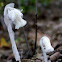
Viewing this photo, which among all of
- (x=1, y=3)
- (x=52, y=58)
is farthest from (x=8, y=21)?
(x=1, y=3)

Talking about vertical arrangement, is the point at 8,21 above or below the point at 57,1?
above

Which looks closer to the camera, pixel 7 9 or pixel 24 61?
pixel 7 9

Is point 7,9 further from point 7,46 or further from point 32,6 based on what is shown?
point 32,6

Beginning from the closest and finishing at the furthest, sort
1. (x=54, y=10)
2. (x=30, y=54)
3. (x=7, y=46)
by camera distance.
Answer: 1. (x=30, y=54)
2. (x=7, y=46)
3. (x=54, y=10)

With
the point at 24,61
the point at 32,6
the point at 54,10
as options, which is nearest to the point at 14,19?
the point at 24,61

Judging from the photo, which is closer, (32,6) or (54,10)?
(32,6)

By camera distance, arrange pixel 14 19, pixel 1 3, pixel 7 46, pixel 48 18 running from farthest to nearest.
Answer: pixel 48 18
pixel 7 46
pixel 1 3
pixel 14 19

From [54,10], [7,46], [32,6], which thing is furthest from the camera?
[54,10]

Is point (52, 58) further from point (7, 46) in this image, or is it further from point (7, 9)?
point (7, 46)

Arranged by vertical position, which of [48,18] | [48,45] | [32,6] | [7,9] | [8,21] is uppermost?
[7,9]
